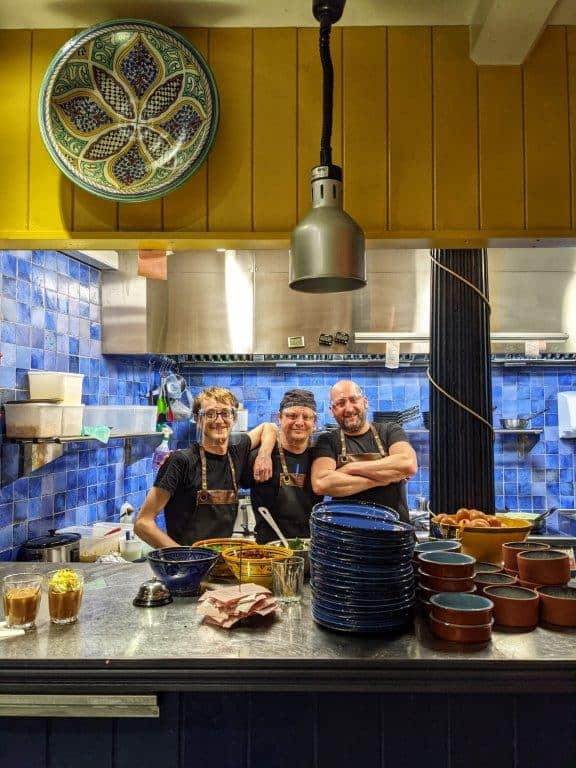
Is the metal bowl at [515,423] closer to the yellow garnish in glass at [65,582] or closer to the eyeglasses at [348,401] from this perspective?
the eyeglasses at [348,401]

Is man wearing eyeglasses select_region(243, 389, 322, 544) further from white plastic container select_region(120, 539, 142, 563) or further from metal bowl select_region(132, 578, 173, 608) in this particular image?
→ metal bowl select_region(132, 578, 173, 608)

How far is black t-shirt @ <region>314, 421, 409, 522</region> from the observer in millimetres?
3420

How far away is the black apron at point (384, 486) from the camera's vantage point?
342 cm

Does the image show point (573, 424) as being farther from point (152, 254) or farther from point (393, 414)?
point (152, 254)

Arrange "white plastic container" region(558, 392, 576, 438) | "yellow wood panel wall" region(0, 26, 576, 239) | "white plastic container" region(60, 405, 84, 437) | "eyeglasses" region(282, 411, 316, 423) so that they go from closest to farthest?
"yellow wood panel wall" region(0, 26, 576, 239) < "white plastic container" region(60, 405, 84, 437) < "eyeglasses" region(282, 411, 316, 423) < "white plastic container" region(558, 392, 576, 438)

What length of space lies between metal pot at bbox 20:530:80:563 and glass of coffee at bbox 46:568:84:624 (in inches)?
64.0

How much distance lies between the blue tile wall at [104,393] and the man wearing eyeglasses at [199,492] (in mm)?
751

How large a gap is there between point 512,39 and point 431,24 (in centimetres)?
28

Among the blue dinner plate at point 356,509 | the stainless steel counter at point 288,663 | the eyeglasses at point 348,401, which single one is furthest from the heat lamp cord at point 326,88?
the eyeglasses at point 348,401

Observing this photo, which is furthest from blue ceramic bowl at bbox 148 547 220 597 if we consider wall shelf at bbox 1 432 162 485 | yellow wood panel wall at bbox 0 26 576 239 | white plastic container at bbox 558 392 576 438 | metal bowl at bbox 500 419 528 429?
white plastic container at bbox 558 392 576 438

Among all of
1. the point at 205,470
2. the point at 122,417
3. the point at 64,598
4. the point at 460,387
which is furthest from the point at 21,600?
the point at 122,417

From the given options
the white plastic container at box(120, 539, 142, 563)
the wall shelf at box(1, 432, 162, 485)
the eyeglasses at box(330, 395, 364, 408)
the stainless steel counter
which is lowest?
the white plastic container at box(120, 539, 142, 563)

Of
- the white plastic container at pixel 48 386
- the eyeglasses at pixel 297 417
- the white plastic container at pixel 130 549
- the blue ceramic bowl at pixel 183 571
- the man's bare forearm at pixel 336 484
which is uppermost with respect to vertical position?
the white plastic container at pixel 48 386

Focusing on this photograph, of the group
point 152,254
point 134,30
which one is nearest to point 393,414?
point 152,254
